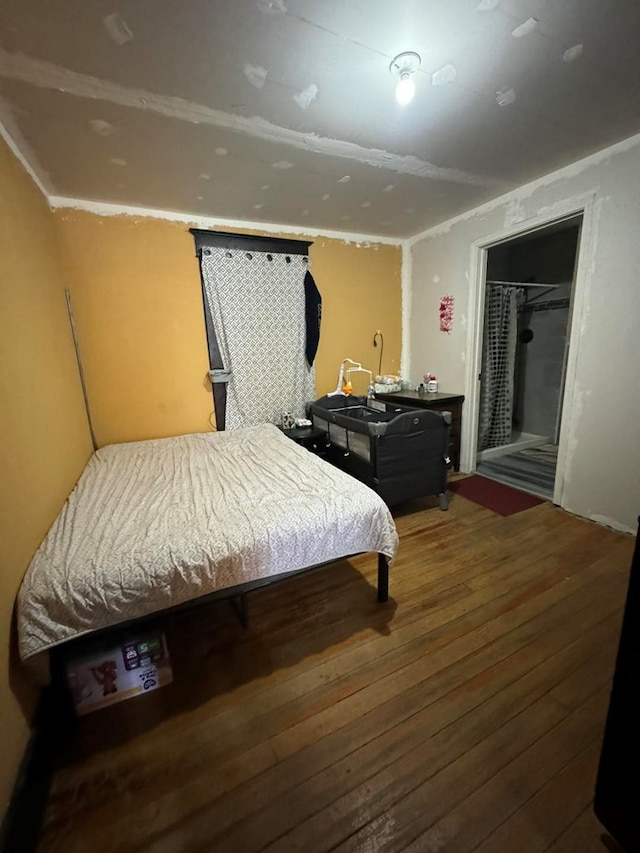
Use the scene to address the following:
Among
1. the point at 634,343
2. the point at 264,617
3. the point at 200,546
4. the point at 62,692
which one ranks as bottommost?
the point at 264,617

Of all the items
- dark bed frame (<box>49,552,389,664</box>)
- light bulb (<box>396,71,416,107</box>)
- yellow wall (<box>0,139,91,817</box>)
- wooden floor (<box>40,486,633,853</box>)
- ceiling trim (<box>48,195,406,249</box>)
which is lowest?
wooden floor (<box>40,486,633,853</box>)

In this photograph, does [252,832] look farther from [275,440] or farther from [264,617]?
[275,440]

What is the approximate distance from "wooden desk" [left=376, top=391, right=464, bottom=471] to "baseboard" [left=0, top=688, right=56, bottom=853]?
2.94 m

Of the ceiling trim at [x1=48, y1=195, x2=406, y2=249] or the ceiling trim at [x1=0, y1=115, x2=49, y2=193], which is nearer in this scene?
the ceiling trim at [x1=0, y1=115, x2=49, y2=193]

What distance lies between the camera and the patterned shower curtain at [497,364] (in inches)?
139

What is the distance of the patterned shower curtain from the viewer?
3527 mm

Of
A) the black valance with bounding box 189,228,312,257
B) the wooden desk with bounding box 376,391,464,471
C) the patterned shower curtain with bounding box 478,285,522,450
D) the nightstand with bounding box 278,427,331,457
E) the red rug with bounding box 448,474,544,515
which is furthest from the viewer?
the patterned shower curtain with bounding box 478,285,522,450

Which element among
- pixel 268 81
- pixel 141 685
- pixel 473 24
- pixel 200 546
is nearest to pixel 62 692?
pixel 141 685

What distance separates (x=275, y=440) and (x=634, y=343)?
244 cm

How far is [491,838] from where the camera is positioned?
2.90 ft

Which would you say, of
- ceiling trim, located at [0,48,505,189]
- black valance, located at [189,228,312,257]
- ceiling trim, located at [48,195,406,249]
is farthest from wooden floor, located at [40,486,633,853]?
ceiling trim, located at [48,195,406,249]

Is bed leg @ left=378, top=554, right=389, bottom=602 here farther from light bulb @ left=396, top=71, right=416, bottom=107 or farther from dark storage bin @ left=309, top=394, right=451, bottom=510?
light bulb @ left=396, top=71, right=416, bottom=107

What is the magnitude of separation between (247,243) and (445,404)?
7.62 ft

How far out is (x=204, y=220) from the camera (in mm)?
2787
